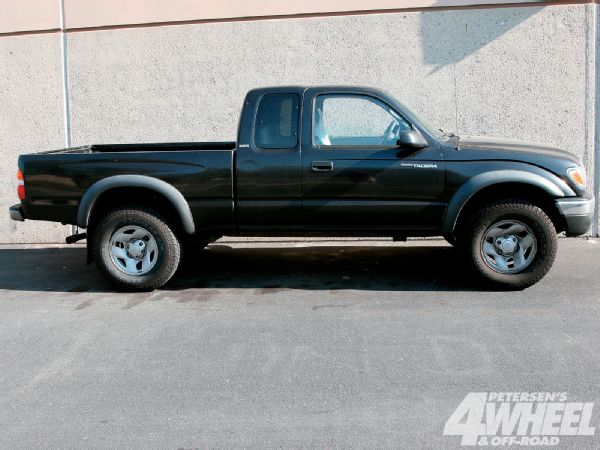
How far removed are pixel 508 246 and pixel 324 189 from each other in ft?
5.74

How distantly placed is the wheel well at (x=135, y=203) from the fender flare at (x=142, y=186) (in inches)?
5.2

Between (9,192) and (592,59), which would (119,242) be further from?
(592,59)

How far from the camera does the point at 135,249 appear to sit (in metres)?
6.98

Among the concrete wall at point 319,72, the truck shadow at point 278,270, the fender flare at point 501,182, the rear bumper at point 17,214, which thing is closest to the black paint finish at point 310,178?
the fender flare at point 501,182

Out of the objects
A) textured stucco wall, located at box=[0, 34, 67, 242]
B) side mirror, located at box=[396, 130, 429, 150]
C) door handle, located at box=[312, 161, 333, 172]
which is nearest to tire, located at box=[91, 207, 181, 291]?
door handle, located at box=[312, 161, 333, 172]

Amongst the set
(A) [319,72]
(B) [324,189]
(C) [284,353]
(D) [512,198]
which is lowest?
(C) [284,353]

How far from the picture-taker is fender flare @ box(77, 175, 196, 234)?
22.3 feet

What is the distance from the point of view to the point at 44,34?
9852mm

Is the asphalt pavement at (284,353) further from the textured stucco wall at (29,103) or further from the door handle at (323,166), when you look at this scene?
the textured stucco wall at (29,103)

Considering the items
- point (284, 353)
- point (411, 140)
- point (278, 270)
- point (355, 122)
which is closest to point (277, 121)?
point (355, 122)

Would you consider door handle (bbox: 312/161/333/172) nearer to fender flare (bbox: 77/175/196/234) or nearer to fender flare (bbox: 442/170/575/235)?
fender flare (bbox: 442/170/575/235)

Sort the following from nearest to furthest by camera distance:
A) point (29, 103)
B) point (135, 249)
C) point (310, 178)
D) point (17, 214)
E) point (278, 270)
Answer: point (310, 178), point (135, 249), point (17, 214), point (278, 270), point (29, 103)

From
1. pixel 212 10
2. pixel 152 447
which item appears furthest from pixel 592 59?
pixel 152 447

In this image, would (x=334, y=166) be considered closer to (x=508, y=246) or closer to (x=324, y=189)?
(x=324, y=189)
